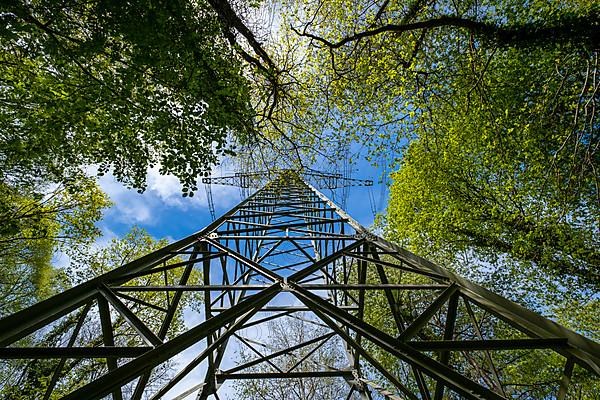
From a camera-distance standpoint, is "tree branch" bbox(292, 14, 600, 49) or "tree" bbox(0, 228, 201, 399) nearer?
"tree branch" bbox(292, 14, 600, 49)

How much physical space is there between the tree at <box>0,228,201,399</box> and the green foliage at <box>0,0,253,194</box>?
3.62 m

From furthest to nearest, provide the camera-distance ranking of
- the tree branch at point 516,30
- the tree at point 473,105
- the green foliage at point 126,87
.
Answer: the tree at point 473,105, the tree branch at point 516,30, the green foliage at point 126,87

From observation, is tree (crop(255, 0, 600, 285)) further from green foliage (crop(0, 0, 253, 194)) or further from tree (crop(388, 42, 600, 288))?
green foliage (crop(0, 0, 253, 194))

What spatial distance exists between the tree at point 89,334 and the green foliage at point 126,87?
362 cm

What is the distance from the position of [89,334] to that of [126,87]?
10.9 metres

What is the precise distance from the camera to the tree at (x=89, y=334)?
9352mm

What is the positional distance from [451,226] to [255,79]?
26.7 ft

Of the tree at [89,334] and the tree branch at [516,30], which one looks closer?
the tree branch at [516,30]

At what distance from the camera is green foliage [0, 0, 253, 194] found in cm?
397

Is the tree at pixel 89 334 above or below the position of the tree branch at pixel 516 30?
below

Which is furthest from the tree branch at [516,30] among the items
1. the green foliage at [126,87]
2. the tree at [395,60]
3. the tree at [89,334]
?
the tree at [89,334]

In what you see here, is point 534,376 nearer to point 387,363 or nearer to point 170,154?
point 387,363

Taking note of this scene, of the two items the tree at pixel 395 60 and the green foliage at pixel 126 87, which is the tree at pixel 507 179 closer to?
the tree at pixel 395 60

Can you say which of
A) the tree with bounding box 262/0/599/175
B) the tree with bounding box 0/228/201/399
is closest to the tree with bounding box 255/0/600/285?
the tree with bounding box 262/0/599/175
